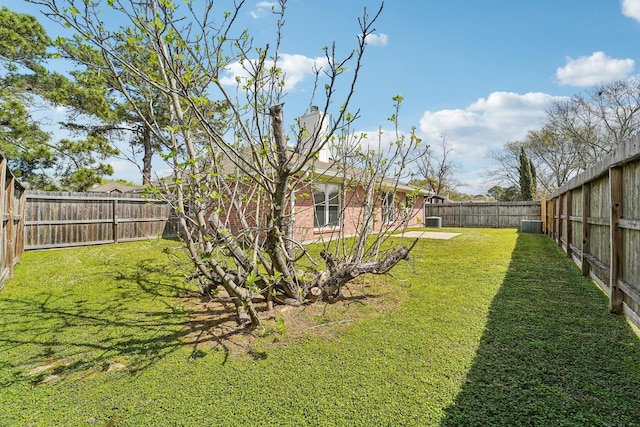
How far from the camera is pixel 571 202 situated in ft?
25.0

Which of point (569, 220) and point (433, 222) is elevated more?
point (569, 220)

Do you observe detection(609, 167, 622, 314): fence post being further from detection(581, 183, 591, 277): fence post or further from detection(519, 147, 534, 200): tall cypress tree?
detection(519, 147, 534, 200): tall cypress tree

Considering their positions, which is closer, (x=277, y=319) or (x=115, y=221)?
(x=277, y=319)

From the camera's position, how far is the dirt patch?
322 centimetres

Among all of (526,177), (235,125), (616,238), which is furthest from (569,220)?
(526,177)

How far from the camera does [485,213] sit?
2034 cm

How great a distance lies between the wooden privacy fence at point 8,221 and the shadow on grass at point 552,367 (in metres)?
6.76

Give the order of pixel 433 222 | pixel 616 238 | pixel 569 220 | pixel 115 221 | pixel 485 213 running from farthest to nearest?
pixel 485 213, pixel 433 222, pixel 115 221, pixel 569 220, pixel 616 238

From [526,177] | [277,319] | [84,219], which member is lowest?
[277,319]

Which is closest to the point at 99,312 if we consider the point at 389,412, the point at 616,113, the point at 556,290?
the point at 389,412

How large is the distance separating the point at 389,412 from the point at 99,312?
3934 millimetres

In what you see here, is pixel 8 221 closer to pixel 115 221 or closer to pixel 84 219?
pixel 84 219

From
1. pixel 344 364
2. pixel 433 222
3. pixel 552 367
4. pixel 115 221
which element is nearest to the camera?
pixel 552 367

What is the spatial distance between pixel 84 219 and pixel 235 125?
7916 millimetres
